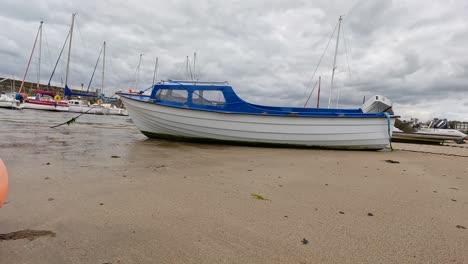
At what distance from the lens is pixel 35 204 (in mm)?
Result: 2514

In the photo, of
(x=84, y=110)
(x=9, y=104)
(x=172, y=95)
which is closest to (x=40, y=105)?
(x=9, y=104)

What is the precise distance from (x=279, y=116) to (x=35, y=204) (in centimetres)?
698

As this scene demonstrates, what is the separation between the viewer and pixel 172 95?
9203 millimetres

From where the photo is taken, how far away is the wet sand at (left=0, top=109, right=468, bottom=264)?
1781mm

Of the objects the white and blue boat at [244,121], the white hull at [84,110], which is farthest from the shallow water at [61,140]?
the white hull at [84,110]

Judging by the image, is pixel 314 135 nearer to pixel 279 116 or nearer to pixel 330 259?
pixel 279 116

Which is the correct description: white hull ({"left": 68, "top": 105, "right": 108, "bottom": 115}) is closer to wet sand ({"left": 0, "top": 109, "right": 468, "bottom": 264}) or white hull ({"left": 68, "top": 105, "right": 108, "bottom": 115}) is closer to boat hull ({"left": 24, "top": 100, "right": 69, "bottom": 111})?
boat hull ({"left": 24, "top": 100, "right": 69, "bottom": 111})

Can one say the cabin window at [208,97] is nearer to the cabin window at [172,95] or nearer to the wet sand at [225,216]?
the cabin window at [172,95]

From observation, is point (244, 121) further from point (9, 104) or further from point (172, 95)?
point (9, 104)

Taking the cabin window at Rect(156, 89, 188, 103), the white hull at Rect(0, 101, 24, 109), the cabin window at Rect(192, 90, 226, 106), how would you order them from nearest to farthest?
1. the cabin window at Rect(192, 90, 226, 106)
2. the cabin window at Rect(156, 89, 188, 103)
3. the white hull at Rect(0, 101, 24, 109)

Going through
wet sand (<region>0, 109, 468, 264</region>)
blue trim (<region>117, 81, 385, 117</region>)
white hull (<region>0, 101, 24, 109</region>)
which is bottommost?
wet sand (<region>0, 109, 468, 264</region>)

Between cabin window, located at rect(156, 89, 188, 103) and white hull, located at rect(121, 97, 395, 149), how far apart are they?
50 cm

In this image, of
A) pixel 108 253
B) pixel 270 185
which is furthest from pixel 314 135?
pixel 108 253

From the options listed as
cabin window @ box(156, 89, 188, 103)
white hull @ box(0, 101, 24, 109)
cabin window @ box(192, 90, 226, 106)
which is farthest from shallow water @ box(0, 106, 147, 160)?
white hull @ box(0, 101, 24, 109)
